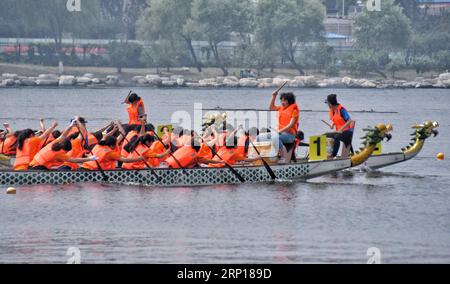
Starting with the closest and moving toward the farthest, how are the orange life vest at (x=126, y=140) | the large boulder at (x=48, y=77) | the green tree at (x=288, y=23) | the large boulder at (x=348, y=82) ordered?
1. the orange life vest at (x=126, y=140)
2. the large boulder at (x=48, y=77)
3. the large boulder at (x=348, y=82)
4. the green tree at (x=288, y=23)

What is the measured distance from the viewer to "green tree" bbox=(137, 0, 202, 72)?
349ft

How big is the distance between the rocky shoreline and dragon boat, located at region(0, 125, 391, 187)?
68.1 m

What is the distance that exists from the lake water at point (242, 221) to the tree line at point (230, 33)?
68.7 meters

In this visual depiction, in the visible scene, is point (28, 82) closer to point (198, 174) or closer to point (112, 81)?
point (112, 81)

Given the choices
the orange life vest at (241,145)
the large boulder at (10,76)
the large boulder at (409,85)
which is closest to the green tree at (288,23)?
the large boulder at (409,85)

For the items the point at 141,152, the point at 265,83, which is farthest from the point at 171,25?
the point at 141,152

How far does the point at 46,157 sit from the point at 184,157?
10.3 ft

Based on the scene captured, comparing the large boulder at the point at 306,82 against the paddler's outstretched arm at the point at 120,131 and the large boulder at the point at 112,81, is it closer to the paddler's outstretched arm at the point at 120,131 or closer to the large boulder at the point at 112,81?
the large boulder at the point at 112,81

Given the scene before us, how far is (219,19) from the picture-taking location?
107500 mm

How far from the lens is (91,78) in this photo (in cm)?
10131

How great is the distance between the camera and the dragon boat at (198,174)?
3017cm

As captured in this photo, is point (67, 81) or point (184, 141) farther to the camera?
point (67, 81)
